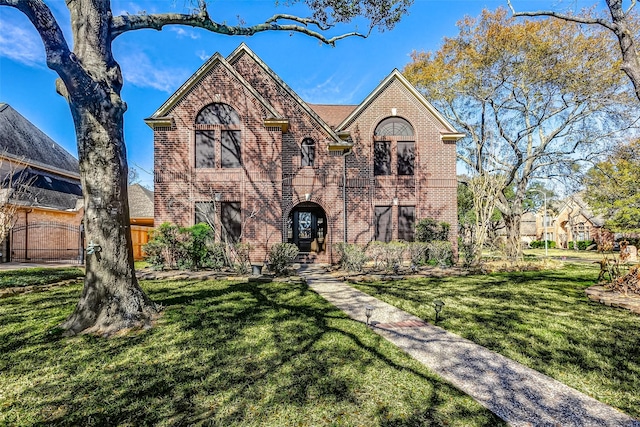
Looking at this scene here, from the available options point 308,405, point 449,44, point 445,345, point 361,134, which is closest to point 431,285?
point 445,345

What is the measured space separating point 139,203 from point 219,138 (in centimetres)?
1475

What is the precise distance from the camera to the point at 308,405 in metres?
2.98

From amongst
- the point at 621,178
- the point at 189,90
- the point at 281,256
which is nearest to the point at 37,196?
the point at 189,90

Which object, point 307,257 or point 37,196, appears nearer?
point 307,257

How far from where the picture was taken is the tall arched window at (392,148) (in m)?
15.2

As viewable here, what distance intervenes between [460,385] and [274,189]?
11.0 metres

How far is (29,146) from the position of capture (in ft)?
60.4

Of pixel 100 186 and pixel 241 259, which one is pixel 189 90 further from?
pixel 100 186

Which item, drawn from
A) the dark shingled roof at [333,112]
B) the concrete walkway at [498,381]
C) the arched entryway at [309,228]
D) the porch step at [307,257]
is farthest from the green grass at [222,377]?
the dark shingled roof at [333,112]

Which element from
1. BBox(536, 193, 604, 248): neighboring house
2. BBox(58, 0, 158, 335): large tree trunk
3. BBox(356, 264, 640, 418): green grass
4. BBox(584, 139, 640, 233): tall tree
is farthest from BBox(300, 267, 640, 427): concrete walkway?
BBox(536, 193, 604, 248): neighboring house

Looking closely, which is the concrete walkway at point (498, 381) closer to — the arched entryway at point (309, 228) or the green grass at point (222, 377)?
the green grass at point (222, 377)

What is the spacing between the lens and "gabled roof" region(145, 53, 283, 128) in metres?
13.1

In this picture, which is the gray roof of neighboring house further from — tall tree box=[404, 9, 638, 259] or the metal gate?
tall tree box=[404, 9, 638, 259]

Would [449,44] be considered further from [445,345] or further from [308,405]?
[308,405]
